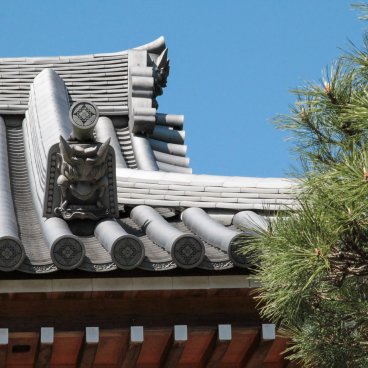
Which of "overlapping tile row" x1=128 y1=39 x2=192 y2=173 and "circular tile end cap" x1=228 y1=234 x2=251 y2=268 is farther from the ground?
"overlapping tile row" x1=128 y1=39 x2=192 y2=173

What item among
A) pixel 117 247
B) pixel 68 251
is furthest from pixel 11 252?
pixel 117 247

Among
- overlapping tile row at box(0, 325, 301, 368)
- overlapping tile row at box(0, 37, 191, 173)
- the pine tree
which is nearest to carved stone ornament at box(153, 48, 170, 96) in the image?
overlapping tile row at box(0, 37, 191, 173)

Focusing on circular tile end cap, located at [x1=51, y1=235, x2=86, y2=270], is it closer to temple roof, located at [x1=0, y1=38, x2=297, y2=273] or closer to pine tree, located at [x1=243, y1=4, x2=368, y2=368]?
temple roof, located at [x1=0, y1=38, x2=297, y2=273]

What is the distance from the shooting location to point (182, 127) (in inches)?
521

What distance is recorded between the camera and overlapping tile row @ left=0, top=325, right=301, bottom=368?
7355 mm

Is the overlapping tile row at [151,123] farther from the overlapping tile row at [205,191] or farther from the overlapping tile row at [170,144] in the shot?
the overlapping tile row at [205,191]

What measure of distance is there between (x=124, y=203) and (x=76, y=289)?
169cm

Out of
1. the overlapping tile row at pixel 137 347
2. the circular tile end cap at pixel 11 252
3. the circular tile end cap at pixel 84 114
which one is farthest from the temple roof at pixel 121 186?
the overlapping tile row at pixel 137 347

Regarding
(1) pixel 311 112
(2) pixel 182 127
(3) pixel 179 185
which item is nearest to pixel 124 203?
(3) pixel 179 185

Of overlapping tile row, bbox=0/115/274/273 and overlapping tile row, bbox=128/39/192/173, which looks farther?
overlapping tile row, bbox=128/39/192/173

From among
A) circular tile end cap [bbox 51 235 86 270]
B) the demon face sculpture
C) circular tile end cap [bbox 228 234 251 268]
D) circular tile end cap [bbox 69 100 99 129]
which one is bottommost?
circular tile end cap [bbox 228 234 251 268]

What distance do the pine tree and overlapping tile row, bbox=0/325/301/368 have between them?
176cm

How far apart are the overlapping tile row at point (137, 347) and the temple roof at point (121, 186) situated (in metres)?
0.45

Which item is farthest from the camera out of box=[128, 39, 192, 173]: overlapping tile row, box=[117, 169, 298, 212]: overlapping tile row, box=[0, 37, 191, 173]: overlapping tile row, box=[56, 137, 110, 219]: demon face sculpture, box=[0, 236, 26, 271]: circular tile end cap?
box=[0, 37, 191, 173]: overlapping tile row
